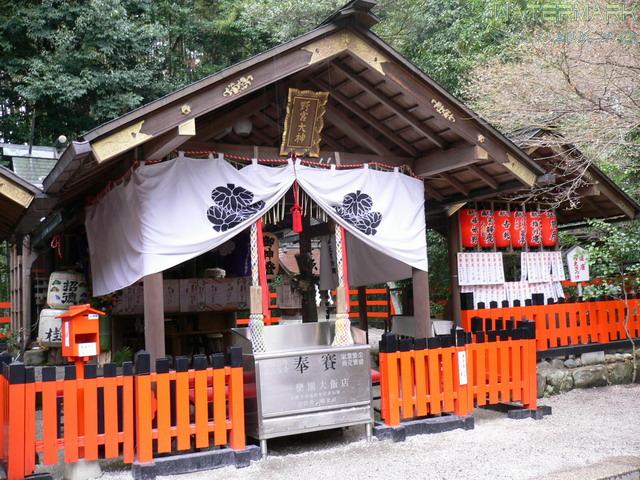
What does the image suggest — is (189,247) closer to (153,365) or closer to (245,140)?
(153,365)

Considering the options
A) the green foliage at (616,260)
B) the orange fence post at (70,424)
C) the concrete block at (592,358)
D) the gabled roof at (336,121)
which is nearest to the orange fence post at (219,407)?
the orange fence post at (70,424)

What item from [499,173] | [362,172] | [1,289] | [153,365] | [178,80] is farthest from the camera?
[178,80]

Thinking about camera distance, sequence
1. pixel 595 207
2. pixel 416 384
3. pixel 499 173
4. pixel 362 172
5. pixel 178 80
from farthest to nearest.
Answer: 1. pixel 178 80
2. pixel 595 207
3. pixel 499 173
4. pixel 362 172
5. pixel 416 384

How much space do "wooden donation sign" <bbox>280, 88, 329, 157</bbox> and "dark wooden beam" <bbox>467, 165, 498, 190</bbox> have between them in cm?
263

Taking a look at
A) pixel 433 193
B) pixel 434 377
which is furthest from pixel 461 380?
pixel 433 193

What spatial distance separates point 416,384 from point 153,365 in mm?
3053

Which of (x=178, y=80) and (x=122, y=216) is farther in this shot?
(x=178, y=80)

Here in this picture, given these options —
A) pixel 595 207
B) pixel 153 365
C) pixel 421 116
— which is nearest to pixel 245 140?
pixel 421 116

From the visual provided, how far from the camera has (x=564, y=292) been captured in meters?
12.1

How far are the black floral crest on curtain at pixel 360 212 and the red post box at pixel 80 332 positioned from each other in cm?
319

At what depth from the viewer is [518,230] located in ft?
35.4

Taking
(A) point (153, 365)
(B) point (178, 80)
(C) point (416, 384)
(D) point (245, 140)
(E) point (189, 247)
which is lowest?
(C) point (416, 384)

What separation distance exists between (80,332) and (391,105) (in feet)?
15.2

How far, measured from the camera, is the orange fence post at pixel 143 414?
5512mm
